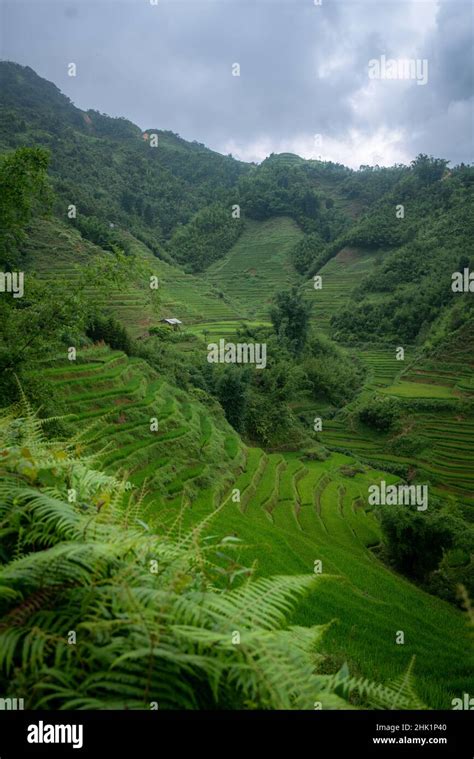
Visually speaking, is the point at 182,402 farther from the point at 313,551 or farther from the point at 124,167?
the point at 124,167

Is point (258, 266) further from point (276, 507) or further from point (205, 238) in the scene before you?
point (276, 507)

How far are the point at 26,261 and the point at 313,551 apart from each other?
31.6 meters

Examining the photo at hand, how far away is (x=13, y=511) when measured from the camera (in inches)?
62.0

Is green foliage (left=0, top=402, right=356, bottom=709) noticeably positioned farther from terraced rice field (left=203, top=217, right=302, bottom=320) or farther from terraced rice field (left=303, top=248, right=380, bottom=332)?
terraced rice field (left=303, top=248, right=380, bottom=332)

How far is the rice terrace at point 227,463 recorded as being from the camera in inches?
45.9

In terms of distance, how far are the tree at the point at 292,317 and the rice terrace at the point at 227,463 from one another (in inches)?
8.1

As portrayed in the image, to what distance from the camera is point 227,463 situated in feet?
58.4

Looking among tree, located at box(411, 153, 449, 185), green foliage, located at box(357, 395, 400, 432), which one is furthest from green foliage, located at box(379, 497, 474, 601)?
tree, located at box(411, 153, 449, 185)

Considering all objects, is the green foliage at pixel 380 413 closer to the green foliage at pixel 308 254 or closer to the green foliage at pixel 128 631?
the green foliage at pixel 128 631

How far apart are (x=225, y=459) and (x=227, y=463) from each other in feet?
0.67

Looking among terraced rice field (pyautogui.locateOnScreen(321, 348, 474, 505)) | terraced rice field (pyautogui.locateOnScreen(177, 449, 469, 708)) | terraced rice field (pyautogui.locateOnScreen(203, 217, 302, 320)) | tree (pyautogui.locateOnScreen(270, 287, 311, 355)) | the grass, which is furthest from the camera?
terraced rice field (pyautogui.locateOnScreen(203, 217, 302, 320))

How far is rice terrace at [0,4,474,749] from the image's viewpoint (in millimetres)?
1167

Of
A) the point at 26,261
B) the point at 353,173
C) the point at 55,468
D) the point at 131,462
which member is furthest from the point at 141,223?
the point at 55,468

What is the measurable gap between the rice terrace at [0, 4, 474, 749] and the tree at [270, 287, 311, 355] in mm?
206
